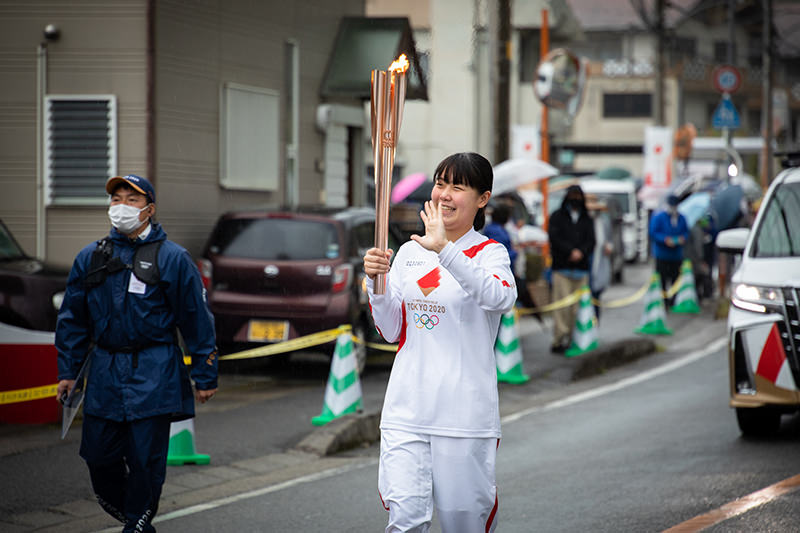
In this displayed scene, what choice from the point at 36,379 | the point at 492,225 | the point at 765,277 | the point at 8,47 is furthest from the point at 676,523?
the point at 8,47

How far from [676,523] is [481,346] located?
8.42 ft

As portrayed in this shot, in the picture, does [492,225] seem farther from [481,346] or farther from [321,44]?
[481,346]

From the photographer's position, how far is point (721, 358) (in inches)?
552

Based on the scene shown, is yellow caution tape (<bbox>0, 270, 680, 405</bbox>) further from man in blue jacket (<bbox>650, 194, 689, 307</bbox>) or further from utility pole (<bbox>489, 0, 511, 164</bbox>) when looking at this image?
man in blue jacket (<bbox>650, 194, 689, 307</bbox>)

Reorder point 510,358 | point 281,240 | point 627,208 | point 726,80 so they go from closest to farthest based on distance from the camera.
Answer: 1. point 281,240
2. point 510,358
3. point 726,80
4. point 627,208

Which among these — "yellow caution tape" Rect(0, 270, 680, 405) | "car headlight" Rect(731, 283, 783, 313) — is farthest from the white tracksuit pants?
"car headlight" Rect(731, 283, 783, 313)

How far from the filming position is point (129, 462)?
528 cm

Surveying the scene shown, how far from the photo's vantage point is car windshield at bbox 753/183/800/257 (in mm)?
8430

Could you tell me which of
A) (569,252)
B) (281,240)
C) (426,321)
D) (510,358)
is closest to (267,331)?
(281,240)

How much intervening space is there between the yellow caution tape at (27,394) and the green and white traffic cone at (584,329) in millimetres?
6901

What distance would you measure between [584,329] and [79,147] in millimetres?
6303

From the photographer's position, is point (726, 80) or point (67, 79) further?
point (726, 80)

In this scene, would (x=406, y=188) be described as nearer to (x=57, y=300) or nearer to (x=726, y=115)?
(x=726, y=115)

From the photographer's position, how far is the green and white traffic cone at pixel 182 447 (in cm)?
799
